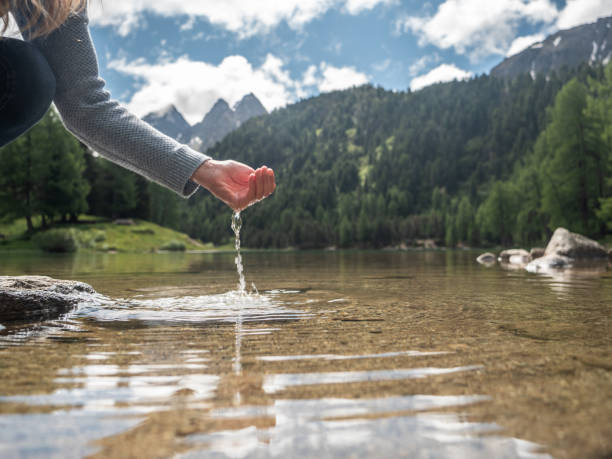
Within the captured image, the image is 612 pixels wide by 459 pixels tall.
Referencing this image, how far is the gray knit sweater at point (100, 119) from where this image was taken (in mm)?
2326

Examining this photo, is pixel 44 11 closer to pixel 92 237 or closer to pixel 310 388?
pixel 310 388

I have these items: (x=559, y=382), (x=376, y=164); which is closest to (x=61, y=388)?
(x=559, y=382)

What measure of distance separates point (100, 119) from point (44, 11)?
1.78ft

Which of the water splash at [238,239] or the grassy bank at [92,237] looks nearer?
the water splash at [238,239]

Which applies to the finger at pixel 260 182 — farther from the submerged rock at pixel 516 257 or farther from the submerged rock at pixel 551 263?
the submerged rock at pixel 516 257

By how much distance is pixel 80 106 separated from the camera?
2379mm

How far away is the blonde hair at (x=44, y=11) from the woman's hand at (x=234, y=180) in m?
0.93

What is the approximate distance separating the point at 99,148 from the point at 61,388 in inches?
49.9

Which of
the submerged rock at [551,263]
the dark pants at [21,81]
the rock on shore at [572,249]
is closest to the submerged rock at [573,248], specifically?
the rock on shore at [572,249]

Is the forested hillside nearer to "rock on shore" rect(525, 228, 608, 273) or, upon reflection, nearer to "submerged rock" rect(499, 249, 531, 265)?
"submerged rock" rect(499, 249, 531, 265)

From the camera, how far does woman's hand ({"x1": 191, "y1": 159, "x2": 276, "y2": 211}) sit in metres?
2.35

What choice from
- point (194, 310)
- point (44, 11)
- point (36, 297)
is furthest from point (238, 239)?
point (44, 11)

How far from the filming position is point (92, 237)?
49.0 meters

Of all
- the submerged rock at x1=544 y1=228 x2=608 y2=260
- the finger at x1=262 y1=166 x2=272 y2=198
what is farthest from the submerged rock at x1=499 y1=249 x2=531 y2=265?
the finger at x1=262 y1=166 x2=272 y2=198
